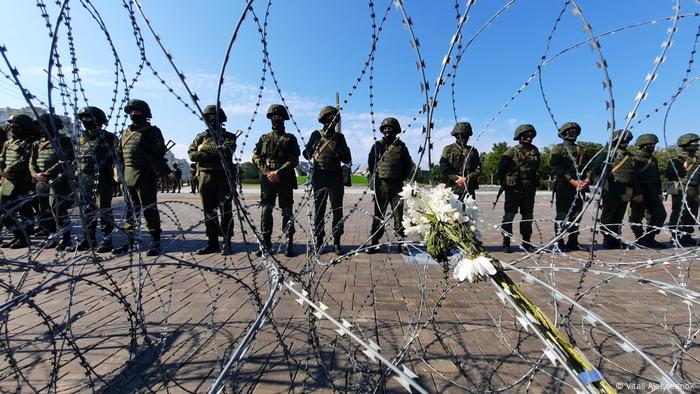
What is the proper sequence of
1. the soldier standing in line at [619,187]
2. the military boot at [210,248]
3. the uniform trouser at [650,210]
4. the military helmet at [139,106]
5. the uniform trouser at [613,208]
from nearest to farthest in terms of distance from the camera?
the military helmet at [139,106] → the military boot at [210,248] → the soldier standing in line at [619,187] → the uniform trouser at [613,208] → the uniform trouser at [650,210]

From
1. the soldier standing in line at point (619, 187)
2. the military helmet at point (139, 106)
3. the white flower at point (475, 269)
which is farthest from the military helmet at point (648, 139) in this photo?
the military helmet at point (139, 106)

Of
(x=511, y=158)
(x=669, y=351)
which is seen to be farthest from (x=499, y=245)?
(x=669, y=351)

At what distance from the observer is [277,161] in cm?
579

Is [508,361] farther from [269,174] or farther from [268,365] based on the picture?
[269,174]

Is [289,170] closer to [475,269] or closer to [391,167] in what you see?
[391,167]

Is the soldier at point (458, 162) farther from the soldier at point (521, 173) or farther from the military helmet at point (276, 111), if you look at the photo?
Result: the military helmet at point (276, 111)

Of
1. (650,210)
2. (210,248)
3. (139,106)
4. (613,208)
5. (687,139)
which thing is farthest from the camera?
(687,139)

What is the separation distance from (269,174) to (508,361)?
4258 mm

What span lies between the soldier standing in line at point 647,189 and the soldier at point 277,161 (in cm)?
662

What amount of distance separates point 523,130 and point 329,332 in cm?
523

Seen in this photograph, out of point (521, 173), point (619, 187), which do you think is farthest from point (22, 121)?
point (619, 187)

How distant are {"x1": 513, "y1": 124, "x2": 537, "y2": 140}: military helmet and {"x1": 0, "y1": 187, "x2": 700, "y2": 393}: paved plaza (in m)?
2.82

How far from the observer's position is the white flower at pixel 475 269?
1235 mm

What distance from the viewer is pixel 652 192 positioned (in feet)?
23.2
